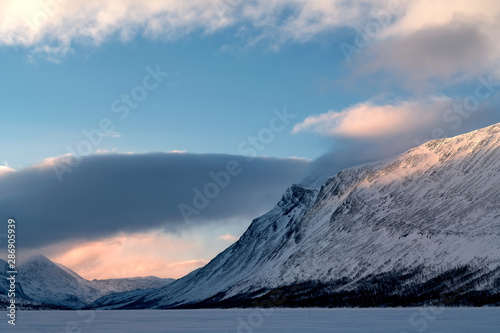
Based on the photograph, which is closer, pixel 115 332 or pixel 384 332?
pixel 384 332

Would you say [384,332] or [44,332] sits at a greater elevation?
[44,332]

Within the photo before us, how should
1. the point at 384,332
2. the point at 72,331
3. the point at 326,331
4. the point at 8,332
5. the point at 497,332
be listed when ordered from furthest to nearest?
the point at 72,331, the point at 8,332, the point at 326,331, the point at 384,332, the point at 497,332

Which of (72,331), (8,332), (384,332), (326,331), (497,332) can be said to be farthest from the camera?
(72,331)

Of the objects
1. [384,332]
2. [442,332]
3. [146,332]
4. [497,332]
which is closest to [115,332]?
[146,332]

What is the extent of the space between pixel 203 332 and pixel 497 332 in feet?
184

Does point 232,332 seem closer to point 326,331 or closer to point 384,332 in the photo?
point 326,331

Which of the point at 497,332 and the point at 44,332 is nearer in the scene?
the point at 497,332

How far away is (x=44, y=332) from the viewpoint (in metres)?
124

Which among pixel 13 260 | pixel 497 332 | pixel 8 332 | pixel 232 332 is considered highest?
pixel 13 260

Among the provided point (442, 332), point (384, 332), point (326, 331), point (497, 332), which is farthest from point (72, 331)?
point (497, 332)

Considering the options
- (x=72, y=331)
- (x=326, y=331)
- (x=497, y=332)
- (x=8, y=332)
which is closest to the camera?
(x=497, y=332)

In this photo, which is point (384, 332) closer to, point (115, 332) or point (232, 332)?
point (232, 332)

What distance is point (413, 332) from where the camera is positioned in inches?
3888

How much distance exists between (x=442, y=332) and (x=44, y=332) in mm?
84718
